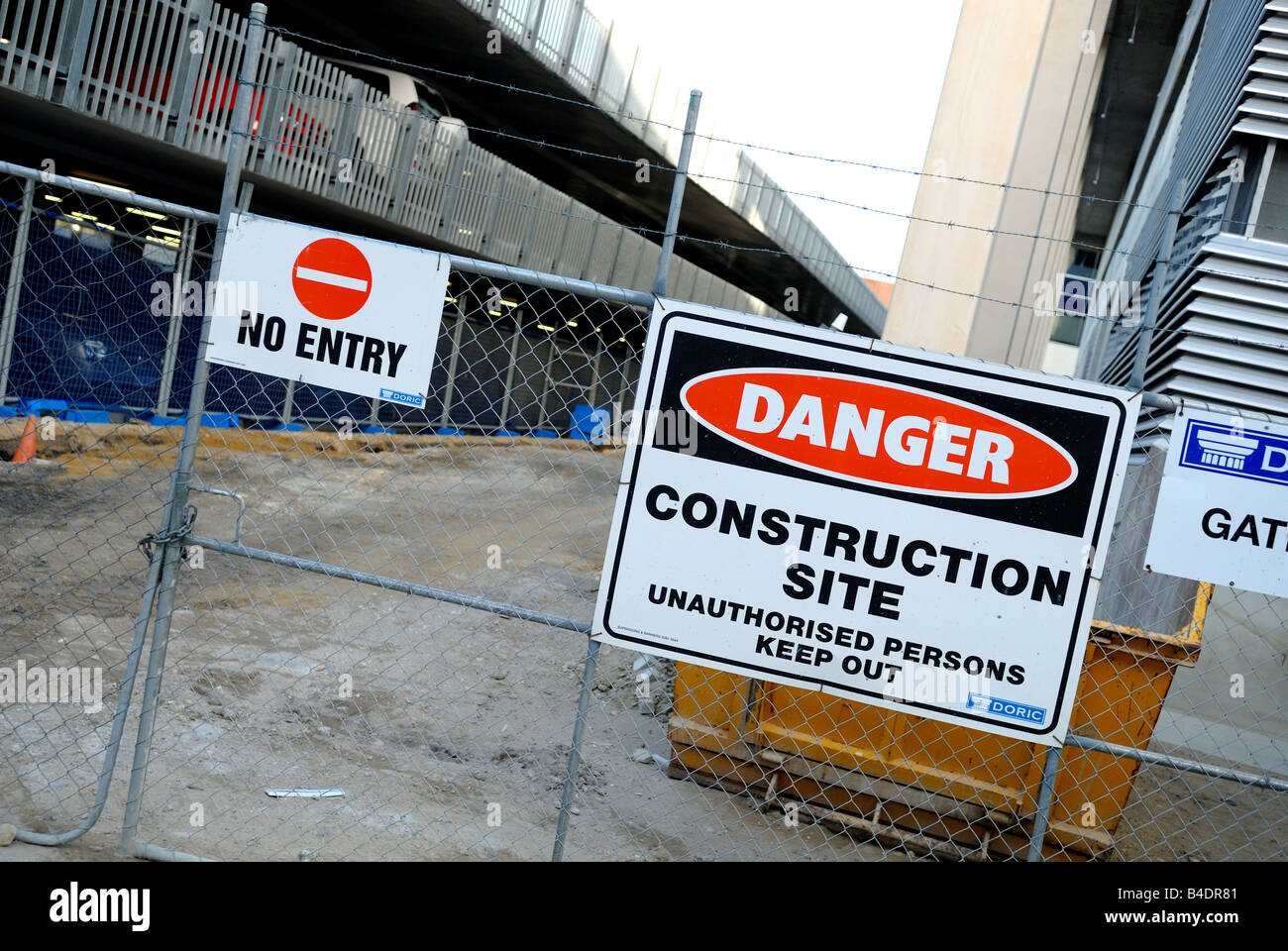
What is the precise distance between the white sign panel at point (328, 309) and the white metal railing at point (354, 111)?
1.48 feet

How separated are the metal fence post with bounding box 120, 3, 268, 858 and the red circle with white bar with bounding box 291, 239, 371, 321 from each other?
349mm

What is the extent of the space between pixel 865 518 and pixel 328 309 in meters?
2.25

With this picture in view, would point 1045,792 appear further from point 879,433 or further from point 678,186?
point 678,186

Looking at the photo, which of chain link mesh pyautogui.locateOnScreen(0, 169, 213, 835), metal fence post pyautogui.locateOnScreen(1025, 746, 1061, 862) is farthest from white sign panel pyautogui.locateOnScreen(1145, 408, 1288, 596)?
chain link mesh pyautogui.locateOnScreen(0, 169, 213, 835)

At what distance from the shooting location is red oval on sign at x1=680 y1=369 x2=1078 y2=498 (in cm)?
349

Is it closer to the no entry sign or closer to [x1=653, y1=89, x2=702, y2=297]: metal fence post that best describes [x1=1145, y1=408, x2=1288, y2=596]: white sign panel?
the no entry sign

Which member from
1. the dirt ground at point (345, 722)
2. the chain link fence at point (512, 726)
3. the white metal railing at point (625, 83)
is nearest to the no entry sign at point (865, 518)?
the chain link fence at point (512, 726)

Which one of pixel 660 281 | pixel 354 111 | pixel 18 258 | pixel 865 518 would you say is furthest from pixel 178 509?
pixel 354 111

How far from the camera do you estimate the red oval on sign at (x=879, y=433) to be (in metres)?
3.49

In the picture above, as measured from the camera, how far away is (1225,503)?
3.50 metres

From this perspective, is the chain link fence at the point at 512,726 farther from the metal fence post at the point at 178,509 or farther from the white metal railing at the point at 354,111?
the white metal railing at the point at 354,111
